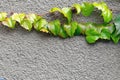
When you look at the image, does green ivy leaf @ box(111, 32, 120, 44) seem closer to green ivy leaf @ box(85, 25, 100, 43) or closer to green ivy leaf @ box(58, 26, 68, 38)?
green ivy leaf @ box(85, 25, 100, 43)

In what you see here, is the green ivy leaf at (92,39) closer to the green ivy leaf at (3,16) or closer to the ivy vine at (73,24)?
the ivy vine at (73,24)

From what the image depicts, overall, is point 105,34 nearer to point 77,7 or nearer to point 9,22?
point 77,7

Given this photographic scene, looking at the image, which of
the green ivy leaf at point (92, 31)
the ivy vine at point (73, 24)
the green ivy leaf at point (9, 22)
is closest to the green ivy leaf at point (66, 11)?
the ivy vine at point (73, 24)

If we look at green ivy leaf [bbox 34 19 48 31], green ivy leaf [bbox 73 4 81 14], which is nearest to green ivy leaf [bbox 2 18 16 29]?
green ivy leaf [bbox 34 19 48 31]

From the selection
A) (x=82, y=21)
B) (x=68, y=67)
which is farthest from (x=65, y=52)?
(x=82, y=21)

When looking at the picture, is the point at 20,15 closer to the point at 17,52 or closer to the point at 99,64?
the point at 17,52

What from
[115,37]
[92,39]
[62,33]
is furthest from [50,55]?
[115,37]

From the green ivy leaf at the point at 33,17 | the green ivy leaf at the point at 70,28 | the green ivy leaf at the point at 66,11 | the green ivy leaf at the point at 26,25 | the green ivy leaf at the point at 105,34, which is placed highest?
the green ivy leaf at the point at 66,11
